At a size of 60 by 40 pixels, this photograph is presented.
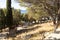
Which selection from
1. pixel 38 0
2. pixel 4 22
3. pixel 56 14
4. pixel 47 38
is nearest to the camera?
pixel 47 38

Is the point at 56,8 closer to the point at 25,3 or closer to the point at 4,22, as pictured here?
the point at 25,3

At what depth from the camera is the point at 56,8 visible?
58.5 ft

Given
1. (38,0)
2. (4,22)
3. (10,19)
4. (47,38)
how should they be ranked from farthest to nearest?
1. (4,22)
2. (10,19)
3. (38,0)
4. (47,38)

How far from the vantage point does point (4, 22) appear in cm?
2611

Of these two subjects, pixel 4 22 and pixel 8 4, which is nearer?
pixel 8 4

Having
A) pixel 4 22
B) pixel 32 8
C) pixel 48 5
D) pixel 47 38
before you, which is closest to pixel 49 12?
pixel 48 5

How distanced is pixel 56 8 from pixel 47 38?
3.92 meters

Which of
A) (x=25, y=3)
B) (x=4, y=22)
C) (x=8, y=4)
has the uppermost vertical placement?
(x=25, y=3)

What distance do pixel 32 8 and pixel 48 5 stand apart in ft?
5.70

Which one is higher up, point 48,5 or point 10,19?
point 48,5

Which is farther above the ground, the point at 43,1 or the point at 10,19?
the point at 43,1

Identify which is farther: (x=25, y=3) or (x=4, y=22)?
(x=4, y=22)

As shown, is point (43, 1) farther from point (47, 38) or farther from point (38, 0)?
point (47, 38)

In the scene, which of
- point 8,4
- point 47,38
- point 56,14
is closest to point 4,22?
point 8,4
